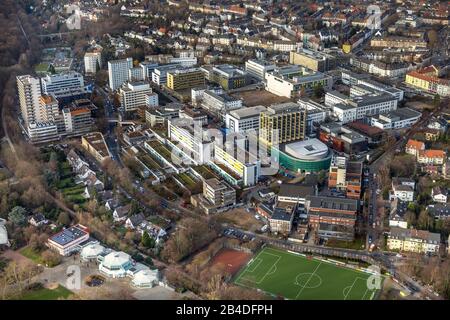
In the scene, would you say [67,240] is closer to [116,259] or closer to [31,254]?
[31,254]

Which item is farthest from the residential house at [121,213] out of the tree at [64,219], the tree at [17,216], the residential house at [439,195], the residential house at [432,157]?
the residential house at [432,157]

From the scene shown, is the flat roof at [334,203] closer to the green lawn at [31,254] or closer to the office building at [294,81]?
the green lawn at [31,254]

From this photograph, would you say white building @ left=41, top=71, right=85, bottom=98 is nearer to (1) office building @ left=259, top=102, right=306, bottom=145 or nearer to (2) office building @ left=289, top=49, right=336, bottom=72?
(1) office building @ left=259, top=102, right=306, bottom=145

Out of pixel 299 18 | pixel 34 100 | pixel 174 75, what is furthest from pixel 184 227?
pixel 299 18

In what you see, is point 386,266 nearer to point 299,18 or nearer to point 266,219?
point 266,219

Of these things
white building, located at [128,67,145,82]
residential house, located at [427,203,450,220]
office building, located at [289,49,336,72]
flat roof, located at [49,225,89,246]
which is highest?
office building, located at [289,49,336,72]

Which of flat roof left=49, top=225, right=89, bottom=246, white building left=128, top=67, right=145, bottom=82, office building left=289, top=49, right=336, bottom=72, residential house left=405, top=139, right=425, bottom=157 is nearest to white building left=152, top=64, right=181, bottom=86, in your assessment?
white building left=128, top=67, right=145, bottom=82
